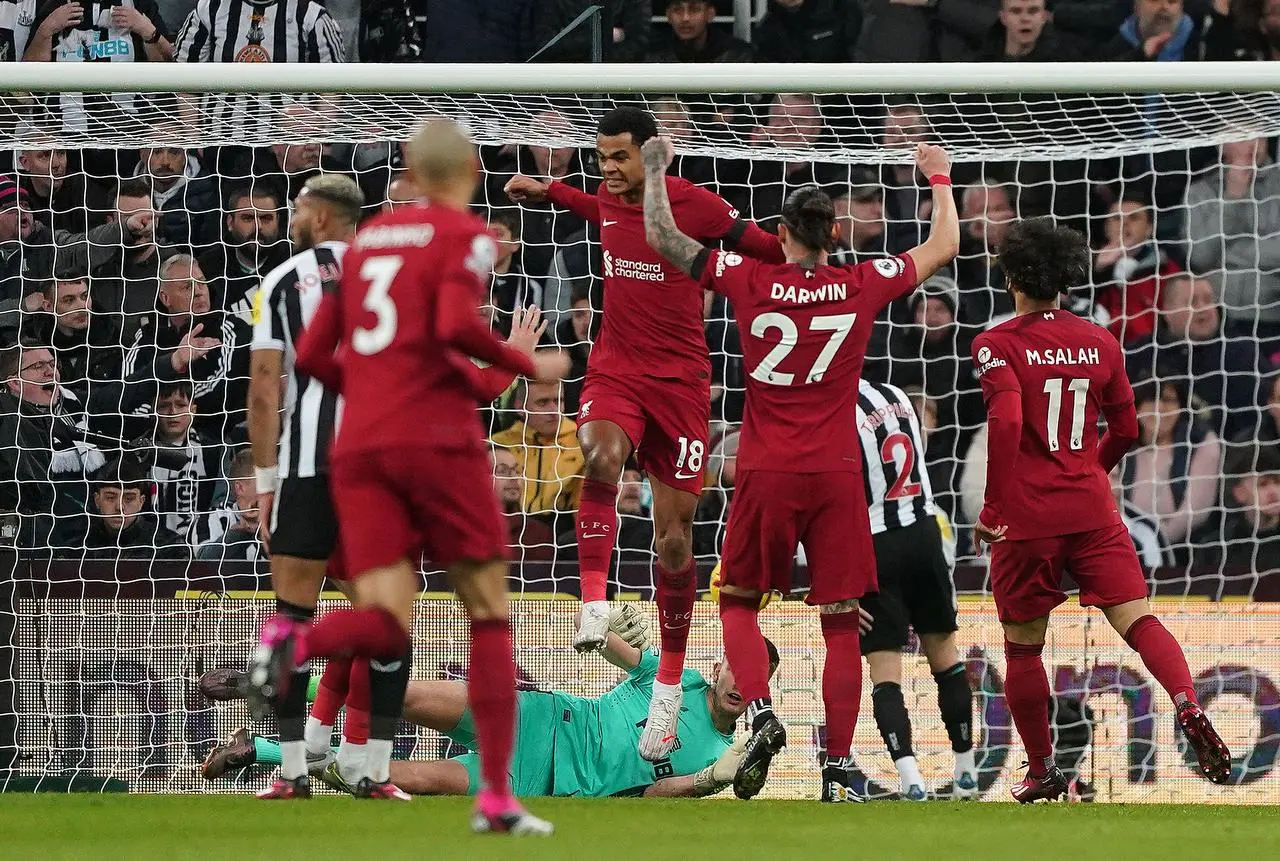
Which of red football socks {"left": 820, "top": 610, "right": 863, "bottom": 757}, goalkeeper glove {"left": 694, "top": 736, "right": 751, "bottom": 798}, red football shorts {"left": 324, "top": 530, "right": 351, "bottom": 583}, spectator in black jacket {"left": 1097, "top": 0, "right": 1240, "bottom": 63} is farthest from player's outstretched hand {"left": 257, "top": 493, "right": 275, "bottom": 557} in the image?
spectator in black jacket {"left": 1097, "top": 0, "right": 1240, "bottom": 63}

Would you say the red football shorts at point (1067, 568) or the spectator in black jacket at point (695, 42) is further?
the spectator in black jacket at point (695, 42)

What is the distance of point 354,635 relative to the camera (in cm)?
440

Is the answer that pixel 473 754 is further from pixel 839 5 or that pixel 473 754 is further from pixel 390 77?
pixel 839 5

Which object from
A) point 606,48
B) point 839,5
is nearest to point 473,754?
point 606,48

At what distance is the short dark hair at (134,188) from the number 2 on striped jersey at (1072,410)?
5.64 meters

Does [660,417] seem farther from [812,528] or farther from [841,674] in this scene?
[841,674]

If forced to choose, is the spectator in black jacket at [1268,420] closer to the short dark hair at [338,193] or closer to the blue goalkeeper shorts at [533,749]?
the blue goalkeeper shorts at [533,749]

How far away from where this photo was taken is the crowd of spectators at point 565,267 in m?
9.38

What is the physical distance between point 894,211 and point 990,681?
3.55 m

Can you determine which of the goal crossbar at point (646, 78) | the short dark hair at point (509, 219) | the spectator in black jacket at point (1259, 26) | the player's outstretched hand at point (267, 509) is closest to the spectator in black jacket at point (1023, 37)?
the spectator in black jacket at point (1259, 26)

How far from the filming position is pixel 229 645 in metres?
8.10

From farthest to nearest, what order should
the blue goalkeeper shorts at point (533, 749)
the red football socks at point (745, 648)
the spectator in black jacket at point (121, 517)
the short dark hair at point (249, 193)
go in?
the short dark hair at point (249, 193) → the spectator in black jacket at point (121, 517) → the blue goalkeeper shorts at point (533, 749) → the red football socks at point (745, 648)

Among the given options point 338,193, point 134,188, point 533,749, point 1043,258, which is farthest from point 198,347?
point 1043,258

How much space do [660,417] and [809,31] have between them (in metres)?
5.32
